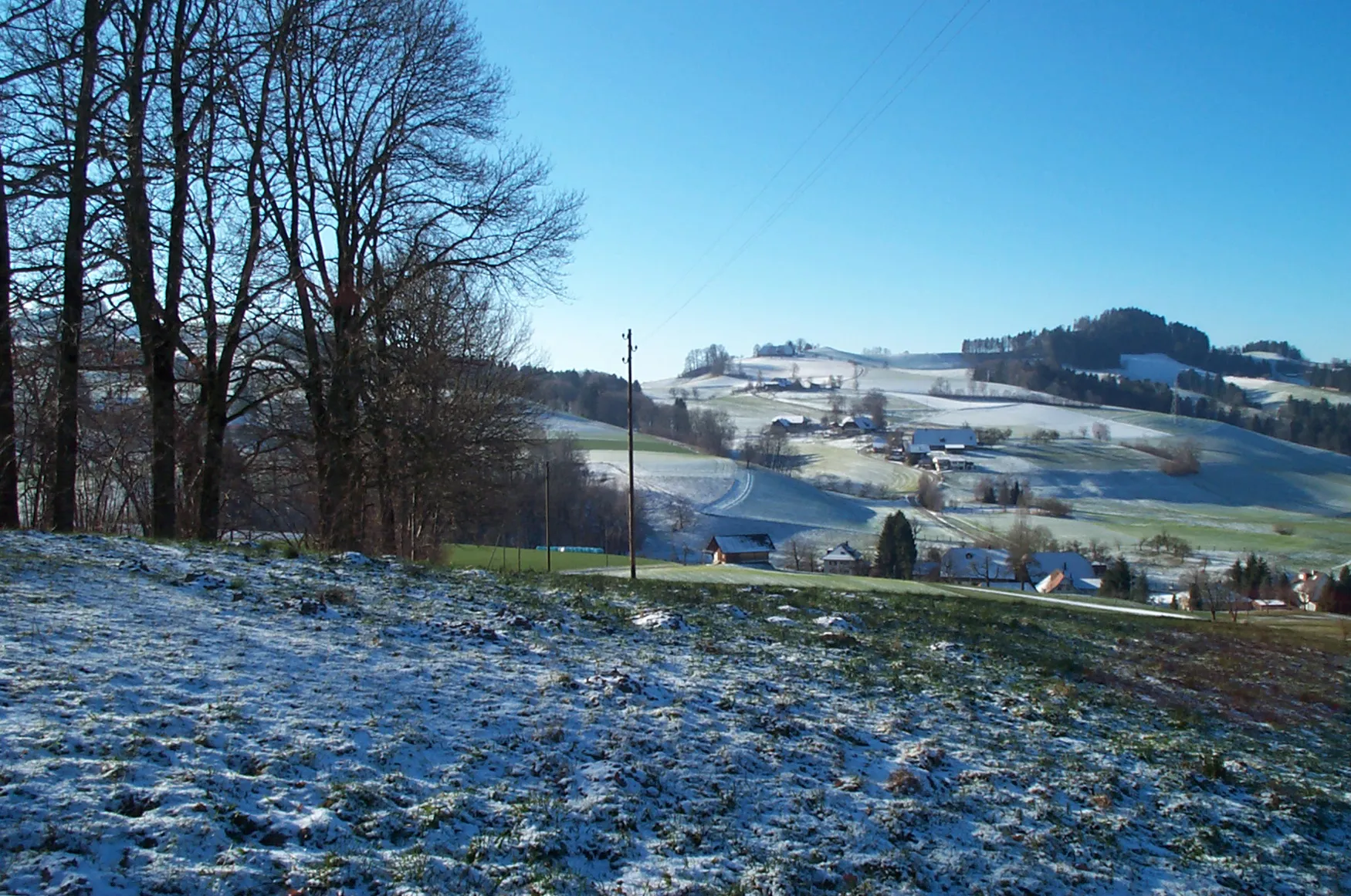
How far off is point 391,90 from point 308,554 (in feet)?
38.3

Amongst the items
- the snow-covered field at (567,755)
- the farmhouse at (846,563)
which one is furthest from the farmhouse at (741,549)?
the snow-covered field at (567,755)

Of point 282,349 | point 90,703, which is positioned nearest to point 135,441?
point 282,349

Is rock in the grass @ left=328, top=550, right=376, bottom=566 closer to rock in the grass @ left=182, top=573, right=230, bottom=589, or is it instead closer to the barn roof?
rock in the grass @ left=182, top=573, right=230, bottom=589

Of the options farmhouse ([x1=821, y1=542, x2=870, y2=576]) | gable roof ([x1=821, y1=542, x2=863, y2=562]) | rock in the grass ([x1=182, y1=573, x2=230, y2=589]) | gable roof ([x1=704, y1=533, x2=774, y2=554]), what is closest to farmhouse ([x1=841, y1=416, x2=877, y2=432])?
gable roof ([x1=704, y1=533, x2=774, y2=554])

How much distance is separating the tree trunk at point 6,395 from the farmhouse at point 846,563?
167 ft

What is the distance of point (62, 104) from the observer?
8.90m

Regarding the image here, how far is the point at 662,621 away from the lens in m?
9.23

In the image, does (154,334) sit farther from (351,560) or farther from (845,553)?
(845,553)

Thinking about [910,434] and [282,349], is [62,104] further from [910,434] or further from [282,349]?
[910,434]

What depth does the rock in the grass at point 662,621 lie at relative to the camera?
9117 mm

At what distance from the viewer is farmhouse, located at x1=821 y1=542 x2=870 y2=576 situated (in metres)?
58.8

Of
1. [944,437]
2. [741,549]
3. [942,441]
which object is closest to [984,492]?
[942,441]

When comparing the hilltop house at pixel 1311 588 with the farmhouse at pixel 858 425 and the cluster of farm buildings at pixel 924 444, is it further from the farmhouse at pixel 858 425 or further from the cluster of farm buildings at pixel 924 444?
the farmhouse at pixel 858 425

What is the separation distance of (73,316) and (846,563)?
5246 centimetres
